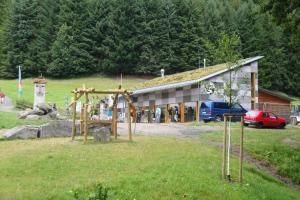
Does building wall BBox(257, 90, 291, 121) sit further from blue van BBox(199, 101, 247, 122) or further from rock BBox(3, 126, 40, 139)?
rock BBox(3, 126, 40, 139)

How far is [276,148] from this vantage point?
66.7ft

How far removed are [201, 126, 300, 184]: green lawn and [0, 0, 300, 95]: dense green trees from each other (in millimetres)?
53153

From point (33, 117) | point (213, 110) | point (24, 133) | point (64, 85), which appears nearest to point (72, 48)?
point (64, 85)

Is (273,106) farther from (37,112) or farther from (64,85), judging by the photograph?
(64,85)

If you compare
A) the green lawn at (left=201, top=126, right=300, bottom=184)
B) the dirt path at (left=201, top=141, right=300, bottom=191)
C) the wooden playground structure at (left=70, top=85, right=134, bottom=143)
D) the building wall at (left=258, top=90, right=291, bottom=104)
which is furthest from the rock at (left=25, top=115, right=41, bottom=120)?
the building wall at (left=258, top=90, right=291, bottom=104)

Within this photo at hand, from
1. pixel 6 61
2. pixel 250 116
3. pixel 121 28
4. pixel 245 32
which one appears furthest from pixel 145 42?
pixel 250 116

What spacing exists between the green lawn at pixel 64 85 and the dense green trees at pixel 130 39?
6.80 feet

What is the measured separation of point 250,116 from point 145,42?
49.7 meters

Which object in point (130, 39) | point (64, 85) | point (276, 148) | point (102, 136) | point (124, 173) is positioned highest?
point (130, 39)

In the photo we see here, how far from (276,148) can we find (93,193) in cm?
1417

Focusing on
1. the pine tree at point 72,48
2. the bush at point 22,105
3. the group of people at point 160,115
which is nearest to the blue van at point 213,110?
the group of people at point 160,115

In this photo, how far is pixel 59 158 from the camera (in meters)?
13.9

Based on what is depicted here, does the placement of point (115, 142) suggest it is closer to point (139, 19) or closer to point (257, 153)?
point (257, 153)

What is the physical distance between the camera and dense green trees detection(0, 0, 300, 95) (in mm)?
80000
